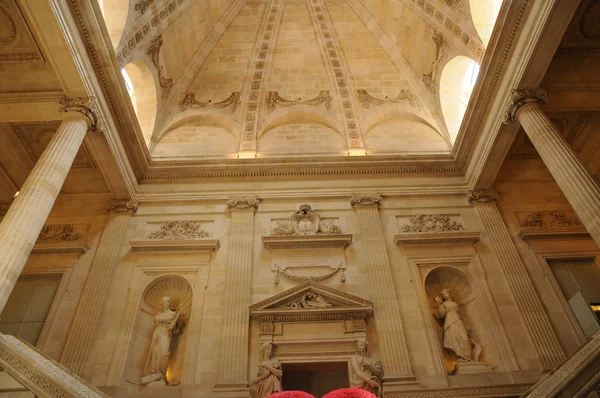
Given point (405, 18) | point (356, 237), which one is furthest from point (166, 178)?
point (405, 18)

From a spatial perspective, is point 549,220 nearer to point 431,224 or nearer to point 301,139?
point 431,224

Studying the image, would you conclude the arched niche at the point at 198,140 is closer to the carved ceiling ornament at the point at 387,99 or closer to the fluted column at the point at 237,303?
the fluted column at the point at 237,303

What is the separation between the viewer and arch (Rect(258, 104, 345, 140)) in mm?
15141

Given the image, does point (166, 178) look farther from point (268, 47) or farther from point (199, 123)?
point (268, 47)

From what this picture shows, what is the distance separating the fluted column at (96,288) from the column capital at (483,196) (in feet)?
30.8

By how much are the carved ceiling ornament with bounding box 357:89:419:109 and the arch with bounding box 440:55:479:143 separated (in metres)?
1.18

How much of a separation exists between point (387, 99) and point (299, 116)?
125 inches

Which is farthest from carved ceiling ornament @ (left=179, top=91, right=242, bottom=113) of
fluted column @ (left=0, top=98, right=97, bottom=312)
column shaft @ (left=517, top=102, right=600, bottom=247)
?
column shaft @ (left=517, top=102, right=600, bottom=247)

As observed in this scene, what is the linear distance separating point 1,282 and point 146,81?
8.89 m

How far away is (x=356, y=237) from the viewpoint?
11.7 meters

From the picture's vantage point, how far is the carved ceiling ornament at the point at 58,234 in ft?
38.6

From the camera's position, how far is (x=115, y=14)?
11.7 metres

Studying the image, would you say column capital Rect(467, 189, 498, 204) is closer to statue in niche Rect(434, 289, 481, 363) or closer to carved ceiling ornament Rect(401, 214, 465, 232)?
carved ceiling ornament Rect(401, 214, 465, 232)

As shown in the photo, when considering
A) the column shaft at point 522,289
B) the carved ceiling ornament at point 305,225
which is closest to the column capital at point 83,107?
the carved ceiling ornament at point 305,225
